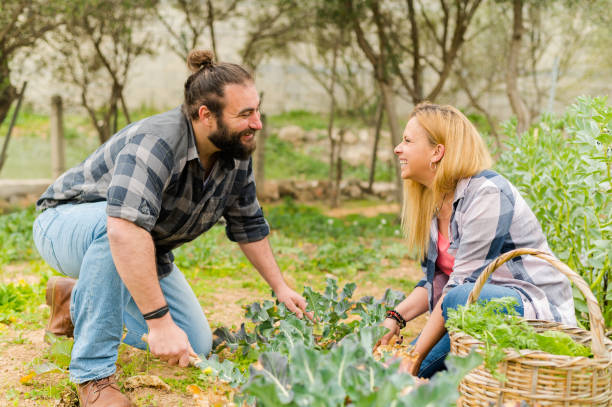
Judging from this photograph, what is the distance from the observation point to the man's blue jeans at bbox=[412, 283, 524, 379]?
7.68 ft

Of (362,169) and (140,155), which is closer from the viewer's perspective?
(140,155)

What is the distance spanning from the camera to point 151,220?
2.35m

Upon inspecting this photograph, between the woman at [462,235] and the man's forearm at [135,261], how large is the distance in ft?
3.51

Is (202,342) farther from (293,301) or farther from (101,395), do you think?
(101,395)

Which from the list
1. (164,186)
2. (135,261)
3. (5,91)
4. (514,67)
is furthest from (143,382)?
(5,91)

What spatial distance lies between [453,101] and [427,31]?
245 cm

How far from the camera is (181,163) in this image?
2.57m

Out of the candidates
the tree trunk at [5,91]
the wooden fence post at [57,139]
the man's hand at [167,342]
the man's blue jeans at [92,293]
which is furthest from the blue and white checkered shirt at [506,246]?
the wooden fence post at [57,139]

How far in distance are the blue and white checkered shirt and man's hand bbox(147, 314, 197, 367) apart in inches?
45.3

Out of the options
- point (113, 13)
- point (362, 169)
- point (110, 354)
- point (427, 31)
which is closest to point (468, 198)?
point (110, 354)

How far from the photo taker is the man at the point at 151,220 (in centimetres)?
231

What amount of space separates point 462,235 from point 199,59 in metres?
1.44

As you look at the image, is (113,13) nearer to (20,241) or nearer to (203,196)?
(20,241)

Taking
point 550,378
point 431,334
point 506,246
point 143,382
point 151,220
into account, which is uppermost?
point 151,220
